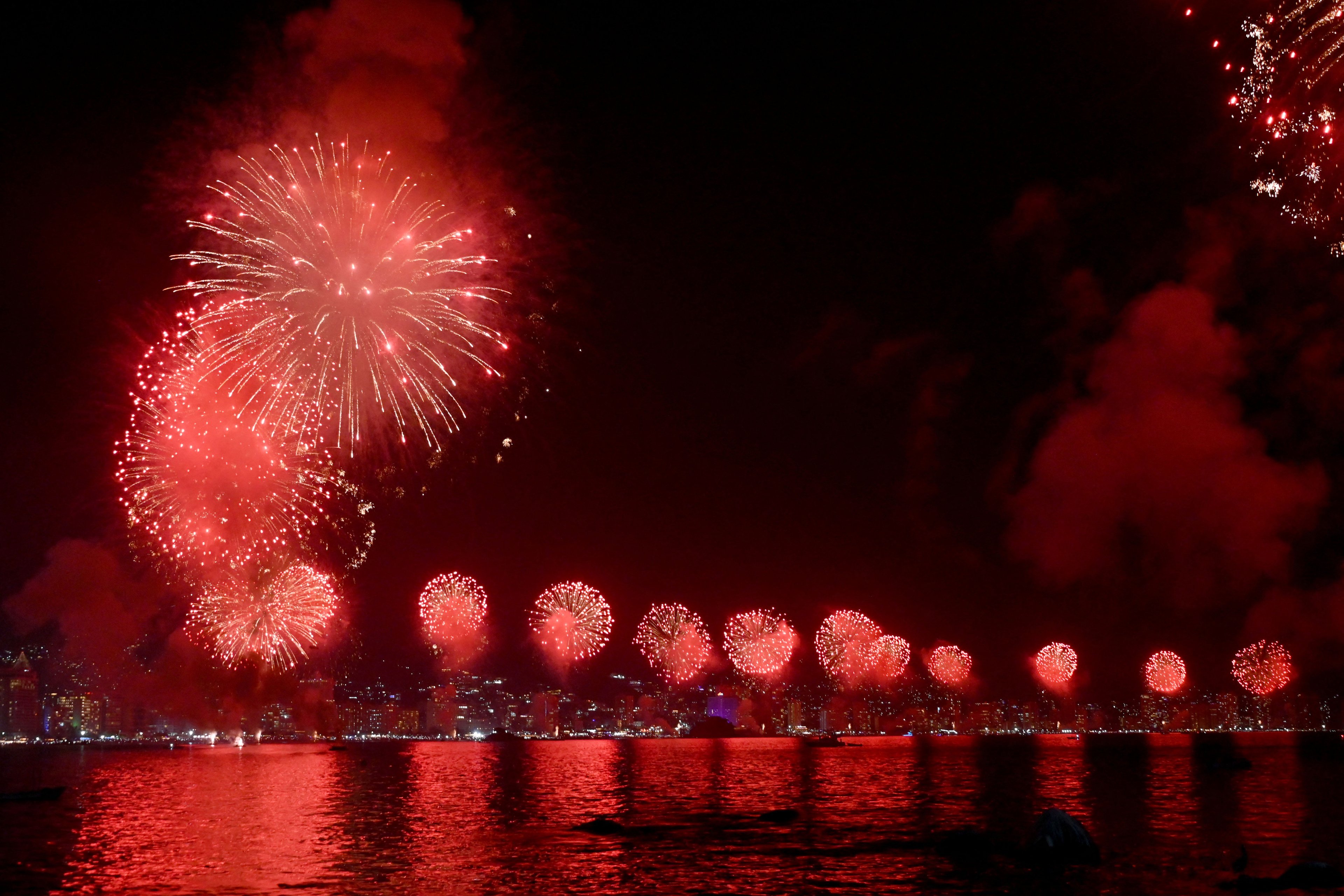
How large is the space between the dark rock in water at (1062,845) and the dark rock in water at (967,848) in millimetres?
1815

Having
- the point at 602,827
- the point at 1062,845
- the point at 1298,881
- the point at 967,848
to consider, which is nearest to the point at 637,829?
the point at 602,827

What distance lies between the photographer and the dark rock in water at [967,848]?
121 ft

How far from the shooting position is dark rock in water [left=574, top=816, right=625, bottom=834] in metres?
46.7

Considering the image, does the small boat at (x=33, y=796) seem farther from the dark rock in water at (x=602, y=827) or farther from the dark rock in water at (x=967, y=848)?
the dark rock in water at (x=967, y=848)

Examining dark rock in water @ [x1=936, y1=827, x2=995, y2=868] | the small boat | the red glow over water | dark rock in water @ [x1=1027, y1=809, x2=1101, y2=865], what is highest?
dark rock in water @ [x1=1027, y1=809, x2=1101, y2=865]

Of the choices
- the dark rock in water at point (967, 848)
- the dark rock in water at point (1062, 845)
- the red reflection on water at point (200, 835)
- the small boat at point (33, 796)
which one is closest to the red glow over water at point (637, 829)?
the red reflection on water at point (200, 835)

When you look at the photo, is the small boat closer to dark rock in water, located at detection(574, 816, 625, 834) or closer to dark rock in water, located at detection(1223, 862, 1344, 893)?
dark rock in water, located at detection(574, 816, 625, 834)

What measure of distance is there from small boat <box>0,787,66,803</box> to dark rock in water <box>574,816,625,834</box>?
4208 centimetres

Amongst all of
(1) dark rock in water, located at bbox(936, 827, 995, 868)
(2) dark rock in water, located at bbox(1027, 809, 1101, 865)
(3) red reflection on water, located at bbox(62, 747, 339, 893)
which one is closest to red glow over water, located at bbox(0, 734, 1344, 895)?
(3) red reflection on water, located at bbox(62, 747, 339, 893)

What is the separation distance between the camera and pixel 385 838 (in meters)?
45.2

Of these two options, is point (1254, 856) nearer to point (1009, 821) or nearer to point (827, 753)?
point (1009, 821)

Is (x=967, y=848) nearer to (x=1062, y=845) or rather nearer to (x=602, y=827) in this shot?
(x=1062, y=845)

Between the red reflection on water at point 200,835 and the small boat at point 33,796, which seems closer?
the red reflection on water at point 200,835

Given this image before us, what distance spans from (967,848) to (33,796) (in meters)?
62.3
